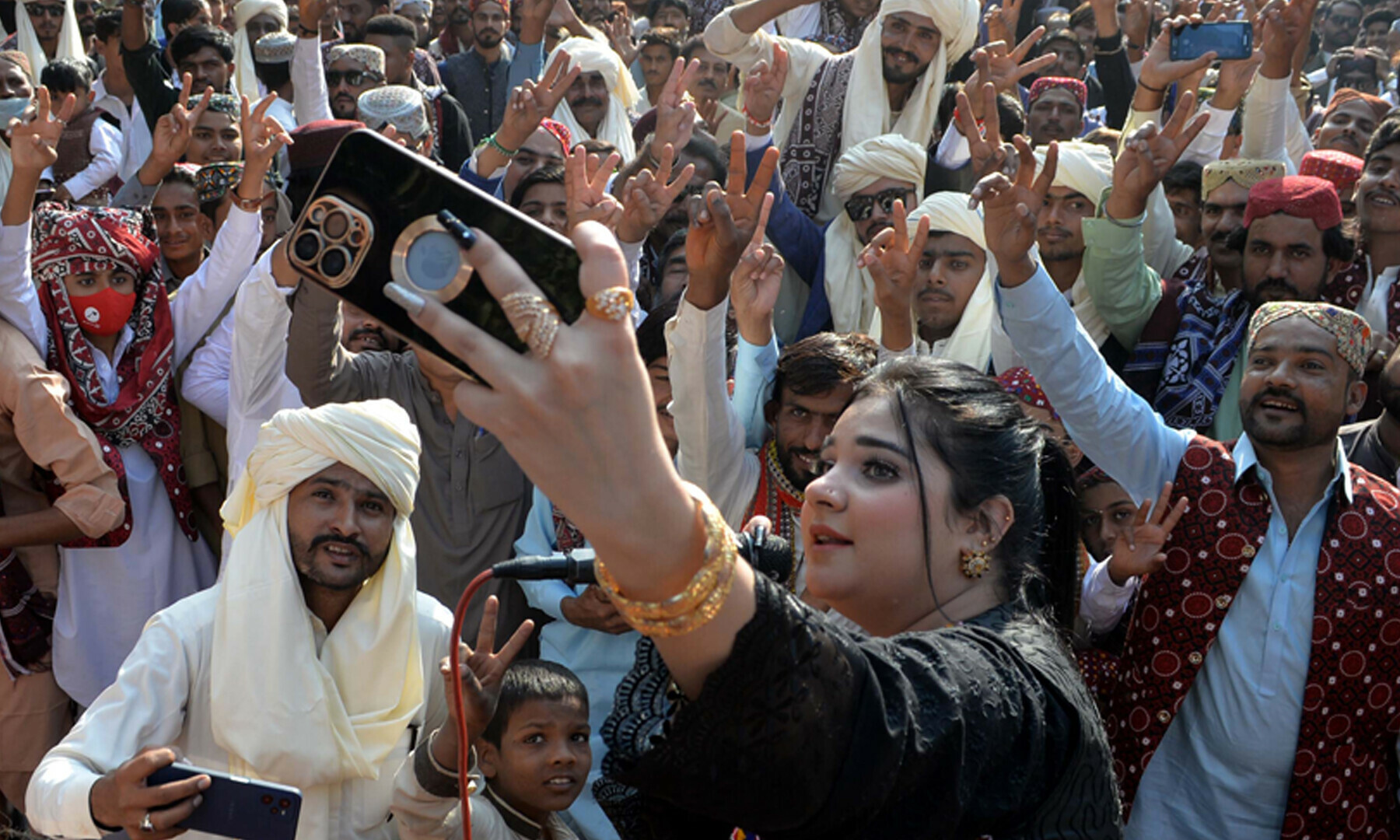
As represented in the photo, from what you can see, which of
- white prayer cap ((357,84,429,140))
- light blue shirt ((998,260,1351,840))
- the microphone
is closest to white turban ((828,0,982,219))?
white prayer cap ((357,84,429,140))

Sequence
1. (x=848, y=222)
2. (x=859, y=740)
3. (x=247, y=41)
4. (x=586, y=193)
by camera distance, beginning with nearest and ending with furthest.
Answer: (x=859, y=740) → (x=586, y=193) → (x=848, y=222) → (x=247, y=41)

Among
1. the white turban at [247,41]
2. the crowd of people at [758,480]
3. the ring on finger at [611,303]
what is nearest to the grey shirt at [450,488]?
the crowd of people at [758,480]

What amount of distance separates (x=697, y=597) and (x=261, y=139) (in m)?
3.75

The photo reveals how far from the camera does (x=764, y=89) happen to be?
17.6 feet

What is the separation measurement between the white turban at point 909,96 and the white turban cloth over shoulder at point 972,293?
1035 mm

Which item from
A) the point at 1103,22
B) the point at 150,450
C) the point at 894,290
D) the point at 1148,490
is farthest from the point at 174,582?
the point at 1103,22

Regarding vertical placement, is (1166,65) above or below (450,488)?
above

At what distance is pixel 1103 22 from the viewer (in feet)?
23.2

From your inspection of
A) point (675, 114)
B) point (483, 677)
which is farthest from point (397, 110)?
point (483, 677)

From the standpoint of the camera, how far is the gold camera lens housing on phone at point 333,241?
1.29 m

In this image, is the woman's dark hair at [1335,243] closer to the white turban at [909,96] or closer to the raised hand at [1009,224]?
the raised hand at [1009,224]

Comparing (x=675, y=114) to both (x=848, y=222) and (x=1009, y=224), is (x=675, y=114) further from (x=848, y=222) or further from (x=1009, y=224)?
(x=1009, y=224)

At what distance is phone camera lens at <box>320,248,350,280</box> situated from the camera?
1290 millimetres

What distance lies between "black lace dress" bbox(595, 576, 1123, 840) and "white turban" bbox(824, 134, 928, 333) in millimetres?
3451
